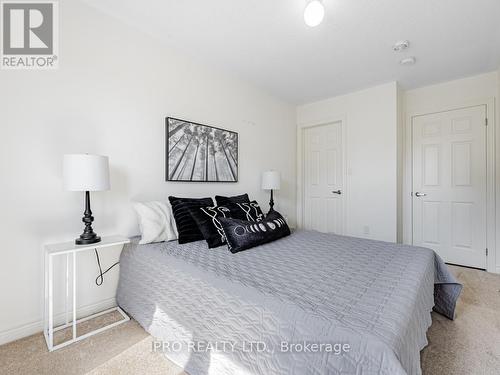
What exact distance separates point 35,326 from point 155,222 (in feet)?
3.32

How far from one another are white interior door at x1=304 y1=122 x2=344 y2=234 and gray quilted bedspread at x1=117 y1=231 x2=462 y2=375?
178 centimetres

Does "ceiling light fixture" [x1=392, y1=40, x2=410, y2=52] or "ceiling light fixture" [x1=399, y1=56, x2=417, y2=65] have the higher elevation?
"ceiling light fixture" [x1=392, y1=40, x2=410, y2=52]

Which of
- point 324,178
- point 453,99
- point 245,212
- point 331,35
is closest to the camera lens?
point 331,35

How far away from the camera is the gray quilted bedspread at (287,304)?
0.81 m

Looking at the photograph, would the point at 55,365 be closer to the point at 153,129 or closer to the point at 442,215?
the point at 153,129

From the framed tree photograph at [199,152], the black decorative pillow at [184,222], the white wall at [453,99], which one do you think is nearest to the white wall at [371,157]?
the white wall at [453,99]

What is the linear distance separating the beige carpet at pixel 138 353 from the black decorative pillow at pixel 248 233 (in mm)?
812

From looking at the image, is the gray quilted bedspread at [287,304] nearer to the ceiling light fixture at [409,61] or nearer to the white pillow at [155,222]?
the white pillow at [155,222]

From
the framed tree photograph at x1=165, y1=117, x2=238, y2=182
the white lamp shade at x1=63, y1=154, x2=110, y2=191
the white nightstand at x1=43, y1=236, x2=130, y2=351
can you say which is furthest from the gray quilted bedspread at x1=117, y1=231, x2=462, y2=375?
the framed tree photograph at x1=165, y1=117, x2=238, y2=182

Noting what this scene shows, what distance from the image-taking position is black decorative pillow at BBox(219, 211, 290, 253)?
176 centimetres

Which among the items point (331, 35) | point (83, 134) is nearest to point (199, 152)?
point (83, 134)

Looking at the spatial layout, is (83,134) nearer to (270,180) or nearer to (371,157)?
(270,180)

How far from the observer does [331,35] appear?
2102mm
